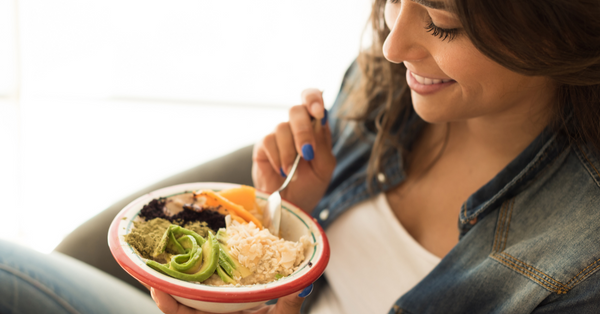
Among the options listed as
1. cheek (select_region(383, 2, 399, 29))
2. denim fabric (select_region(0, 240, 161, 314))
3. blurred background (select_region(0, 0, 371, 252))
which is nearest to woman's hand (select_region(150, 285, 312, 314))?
denim fabric (select_region(0, 240, 161, 314))

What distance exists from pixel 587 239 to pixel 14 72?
2.94 meters

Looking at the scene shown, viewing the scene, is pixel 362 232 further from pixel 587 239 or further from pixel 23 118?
pixel 23 118

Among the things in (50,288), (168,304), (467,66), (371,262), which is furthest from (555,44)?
(50,288)

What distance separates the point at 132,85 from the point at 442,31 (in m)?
3.12

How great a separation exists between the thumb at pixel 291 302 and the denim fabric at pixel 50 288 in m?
0.30

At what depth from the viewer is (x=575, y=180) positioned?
2.67 ft

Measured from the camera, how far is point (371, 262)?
40.9 inches

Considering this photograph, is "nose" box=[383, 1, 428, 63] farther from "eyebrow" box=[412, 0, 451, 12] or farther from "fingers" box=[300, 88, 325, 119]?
"fingers" box=[300, 88, 325, 119]

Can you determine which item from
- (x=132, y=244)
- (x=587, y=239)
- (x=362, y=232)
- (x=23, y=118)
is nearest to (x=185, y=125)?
(x=23, y=118)

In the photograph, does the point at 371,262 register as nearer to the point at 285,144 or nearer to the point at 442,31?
the point at 285,144

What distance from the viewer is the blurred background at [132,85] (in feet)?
8.07

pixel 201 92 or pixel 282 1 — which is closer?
pixel 282 1

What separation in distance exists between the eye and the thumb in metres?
0.47

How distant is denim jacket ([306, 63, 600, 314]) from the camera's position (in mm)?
743
